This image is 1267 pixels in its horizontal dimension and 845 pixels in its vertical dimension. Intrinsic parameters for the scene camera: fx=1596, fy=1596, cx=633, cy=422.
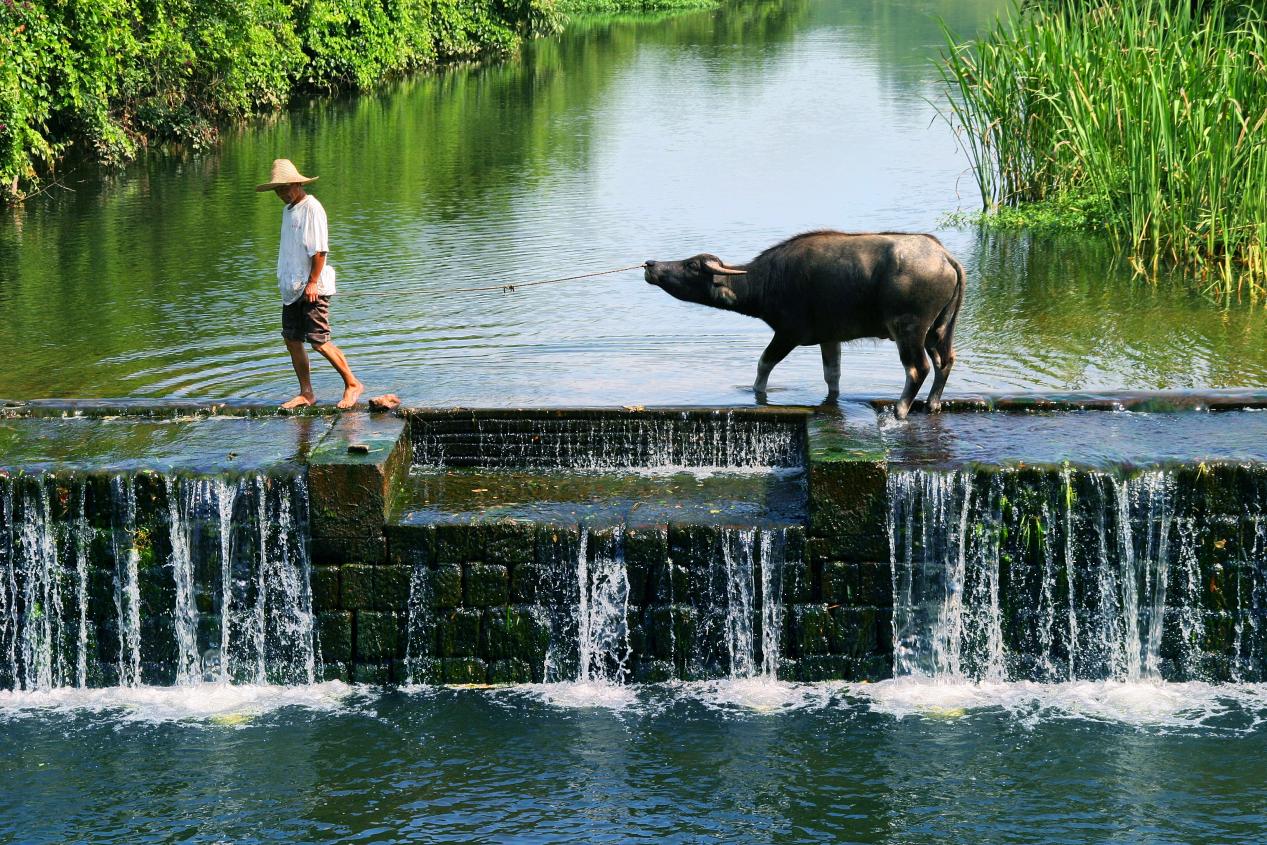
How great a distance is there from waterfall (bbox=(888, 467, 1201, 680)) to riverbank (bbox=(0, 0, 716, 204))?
13.9 m

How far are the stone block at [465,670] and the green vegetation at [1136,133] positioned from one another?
8.35m

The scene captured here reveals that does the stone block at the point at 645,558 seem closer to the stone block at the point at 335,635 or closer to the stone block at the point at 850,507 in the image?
the stone block at the point at 850,507

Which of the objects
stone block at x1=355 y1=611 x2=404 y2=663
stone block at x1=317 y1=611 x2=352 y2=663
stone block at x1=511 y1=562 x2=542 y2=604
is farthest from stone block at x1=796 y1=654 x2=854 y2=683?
stone block at x1=317 y1=611 x2=352 y2=663

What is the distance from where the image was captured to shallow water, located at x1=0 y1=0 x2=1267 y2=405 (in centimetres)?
1238

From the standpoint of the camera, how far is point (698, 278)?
404 inches

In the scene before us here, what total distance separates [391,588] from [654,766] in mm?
1800

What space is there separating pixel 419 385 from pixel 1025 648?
17.2ft

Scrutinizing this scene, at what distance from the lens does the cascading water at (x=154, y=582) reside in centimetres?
851

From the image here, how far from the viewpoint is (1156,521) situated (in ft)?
27.6

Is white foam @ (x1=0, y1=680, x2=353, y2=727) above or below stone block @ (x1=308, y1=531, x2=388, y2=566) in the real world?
below

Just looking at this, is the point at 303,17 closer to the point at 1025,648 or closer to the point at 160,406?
the point at 160,406

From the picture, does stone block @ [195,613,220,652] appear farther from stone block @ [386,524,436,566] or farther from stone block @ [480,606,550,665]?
stone block @ [480,606,550,665]

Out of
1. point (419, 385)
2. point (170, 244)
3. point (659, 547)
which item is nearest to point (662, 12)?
point (170, 244)

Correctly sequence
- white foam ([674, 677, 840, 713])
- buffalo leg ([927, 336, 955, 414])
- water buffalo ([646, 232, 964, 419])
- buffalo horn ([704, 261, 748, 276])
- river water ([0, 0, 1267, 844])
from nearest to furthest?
river water ([0, 0, 1267, 844])
white foam ([674, 677, 840, 713])
water buffalo ([646, 232, 964, 419])
buffalo leg ([927, 336, 955, 414])
buffalo horn ([704, 261, 748, 276])
